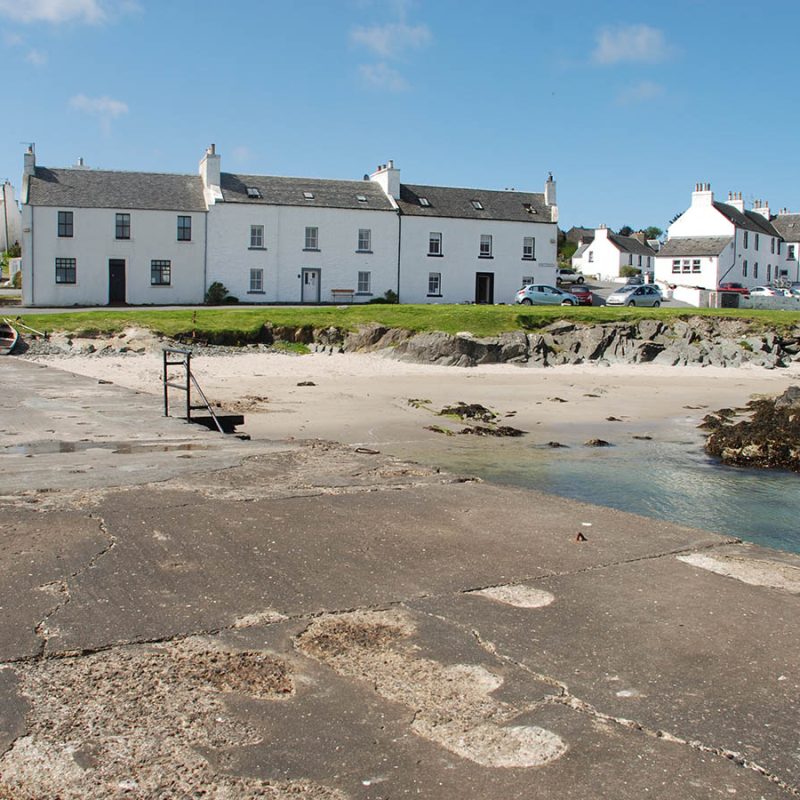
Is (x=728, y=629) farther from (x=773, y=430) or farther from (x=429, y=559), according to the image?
(x=773, y=430)

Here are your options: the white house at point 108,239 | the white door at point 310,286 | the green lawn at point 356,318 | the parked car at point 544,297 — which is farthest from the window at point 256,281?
the parked car at point 544,297

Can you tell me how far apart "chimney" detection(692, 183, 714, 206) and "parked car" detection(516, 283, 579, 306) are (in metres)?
28.2

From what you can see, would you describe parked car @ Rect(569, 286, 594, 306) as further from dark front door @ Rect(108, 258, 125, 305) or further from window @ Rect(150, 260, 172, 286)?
dark front door @ Rect(108, 258, 125, 305)

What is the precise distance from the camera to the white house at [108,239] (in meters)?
47.4

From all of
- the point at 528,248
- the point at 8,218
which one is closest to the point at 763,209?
the point at 528,248

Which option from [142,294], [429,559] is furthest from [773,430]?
[142,294]

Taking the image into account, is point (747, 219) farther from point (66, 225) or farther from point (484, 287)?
point (66, 225)

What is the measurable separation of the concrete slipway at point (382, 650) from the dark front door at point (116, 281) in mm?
42995

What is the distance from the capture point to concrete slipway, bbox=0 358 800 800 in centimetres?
372

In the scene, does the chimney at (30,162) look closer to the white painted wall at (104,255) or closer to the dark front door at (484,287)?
the white painted wall at (104,255)

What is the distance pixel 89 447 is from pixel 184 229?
41242mm

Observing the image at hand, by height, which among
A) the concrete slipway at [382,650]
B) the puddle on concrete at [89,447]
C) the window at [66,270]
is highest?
the window at [66,270]

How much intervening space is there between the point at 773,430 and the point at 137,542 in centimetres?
1395

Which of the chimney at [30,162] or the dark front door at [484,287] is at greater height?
the chimney at [30,162]
